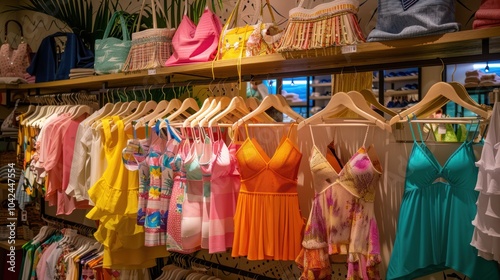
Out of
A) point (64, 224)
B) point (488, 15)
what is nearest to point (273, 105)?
point (488, 15)

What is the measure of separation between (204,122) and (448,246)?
4.19ft

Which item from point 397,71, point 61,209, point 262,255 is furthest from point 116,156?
point 397,71

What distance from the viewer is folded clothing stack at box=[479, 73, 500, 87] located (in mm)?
2033

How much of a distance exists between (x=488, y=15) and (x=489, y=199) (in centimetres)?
66

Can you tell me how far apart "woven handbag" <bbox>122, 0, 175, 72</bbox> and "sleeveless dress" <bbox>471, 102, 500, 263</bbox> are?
6.41 feet

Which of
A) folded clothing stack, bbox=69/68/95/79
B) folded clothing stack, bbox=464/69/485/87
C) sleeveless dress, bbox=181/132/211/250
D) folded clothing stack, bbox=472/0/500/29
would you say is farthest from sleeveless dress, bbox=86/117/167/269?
folded clothing stack, bbox=472/0/500/29

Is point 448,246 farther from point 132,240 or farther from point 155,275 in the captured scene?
point 155,275

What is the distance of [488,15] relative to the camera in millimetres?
1741

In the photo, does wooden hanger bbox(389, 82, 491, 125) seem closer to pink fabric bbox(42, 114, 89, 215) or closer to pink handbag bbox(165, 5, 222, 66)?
pink handbag bbox(165, 5, 222, 66)

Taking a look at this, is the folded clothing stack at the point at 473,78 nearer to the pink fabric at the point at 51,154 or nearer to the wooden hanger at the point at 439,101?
the wooden hanger at the point at 439,101

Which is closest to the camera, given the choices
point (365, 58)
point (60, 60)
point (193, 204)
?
point (365, 58)

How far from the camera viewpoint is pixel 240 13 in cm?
313

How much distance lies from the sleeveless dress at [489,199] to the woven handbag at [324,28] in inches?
27.6

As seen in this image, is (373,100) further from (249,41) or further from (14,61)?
(14,61)
